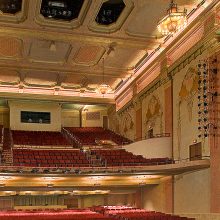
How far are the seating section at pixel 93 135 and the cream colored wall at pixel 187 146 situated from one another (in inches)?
198

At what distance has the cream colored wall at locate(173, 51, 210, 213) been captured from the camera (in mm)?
11414

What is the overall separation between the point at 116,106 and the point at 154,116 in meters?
5.36

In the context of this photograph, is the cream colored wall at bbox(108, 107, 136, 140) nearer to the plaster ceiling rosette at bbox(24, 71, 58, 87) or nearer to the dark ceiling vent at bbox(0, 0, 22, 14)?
the plaster ceiling rosette at bbox(24, 71, 58, 87)

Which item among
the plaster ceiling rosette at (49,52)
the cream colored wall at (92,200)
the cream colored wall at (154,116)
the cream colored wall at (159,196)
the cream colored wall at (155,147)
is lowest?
the cream colored wall at (92,200)

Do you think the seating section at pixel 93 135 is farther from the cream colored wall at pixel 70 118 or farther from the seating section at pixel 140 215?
the seating section at pixel 140 215

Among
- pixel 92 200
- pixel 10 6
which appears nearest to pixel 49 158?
pixel 92 200

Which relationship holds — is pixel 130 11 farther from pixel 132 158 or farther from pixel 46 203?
pixel 46 203

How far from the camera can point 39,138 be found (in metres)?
18.2

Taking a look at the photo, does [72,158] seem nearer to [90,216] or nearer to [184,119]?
[184,119]

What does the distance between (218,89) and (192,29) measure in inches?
92.8

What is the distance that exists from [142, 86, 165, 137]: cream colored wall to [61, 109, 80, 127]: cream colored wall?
635 centimetres

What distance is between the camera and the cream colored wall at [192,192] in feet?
37.0

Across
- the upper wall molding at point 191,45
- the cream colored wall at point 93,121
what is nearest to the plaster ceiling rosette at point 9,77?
the cream colored wall at point 93,121

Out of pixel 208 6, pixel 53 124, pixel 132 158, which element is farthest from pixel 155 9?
pixel 53 124
